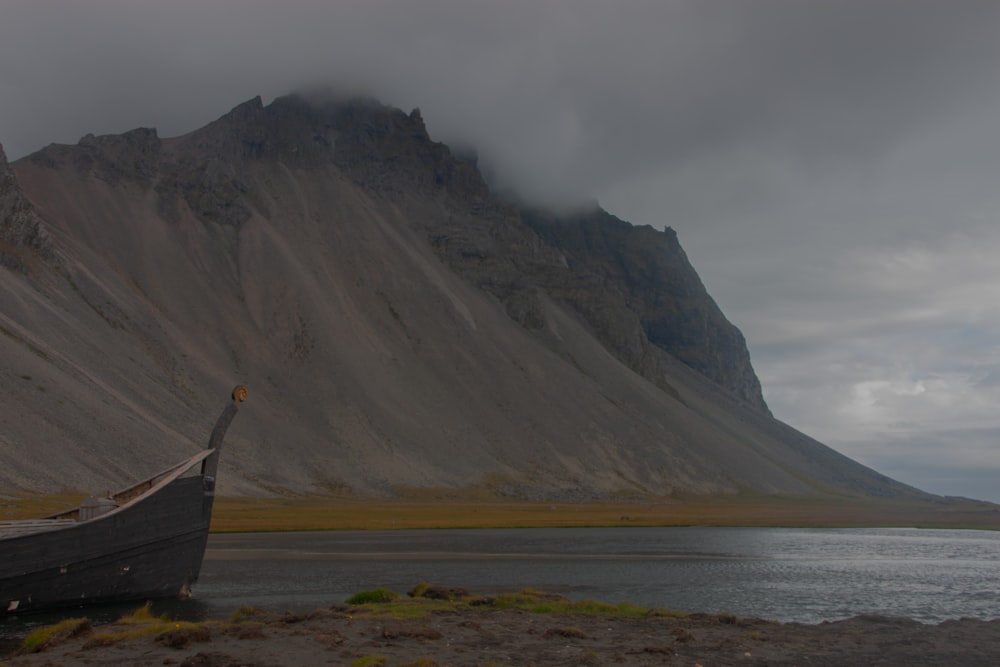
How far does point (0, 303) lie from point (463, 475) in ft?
218

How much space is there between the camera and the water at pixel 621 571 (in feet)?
127

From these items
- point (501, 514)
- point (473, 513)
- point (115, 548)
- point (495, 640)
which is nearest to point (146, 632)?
point (495, 640)

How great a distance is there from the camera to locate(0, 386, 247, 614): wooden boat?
32.0 metres

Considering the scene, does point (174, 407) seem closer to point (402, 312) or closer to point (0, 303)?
point (0, 303)

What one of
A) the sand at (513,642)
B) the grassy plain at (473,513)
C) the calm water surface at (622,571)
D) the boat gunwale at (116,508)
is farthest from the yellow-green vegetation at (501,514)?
the sand at (513,642)

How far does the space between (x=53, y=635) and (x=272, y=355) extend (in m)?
126

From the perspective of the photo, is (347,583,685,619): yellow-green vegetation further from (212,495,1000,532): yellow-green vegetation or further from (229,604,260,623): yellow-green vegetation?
(212,495,1000,532): yellow-green vegetation

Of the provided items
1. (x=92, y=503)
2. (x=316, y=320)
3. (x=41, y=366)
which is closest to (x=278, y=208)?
(x=316, y=320)

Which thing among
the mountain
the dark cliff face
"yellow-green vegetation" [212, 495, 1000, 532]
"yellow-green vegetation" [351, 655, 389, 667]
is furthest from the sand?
the dark cliff face

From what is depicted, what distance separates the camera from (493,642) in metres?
25.2

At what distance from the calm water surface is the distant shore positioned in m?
5.54

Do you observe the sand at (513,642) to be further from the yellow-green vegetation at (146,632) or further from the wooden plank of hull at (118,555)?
the wooden plank of hull at (118,555)

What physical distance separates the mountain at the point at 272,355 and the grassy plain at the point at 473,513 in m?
5.91

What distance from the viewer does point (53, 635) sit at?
83.1 feet
